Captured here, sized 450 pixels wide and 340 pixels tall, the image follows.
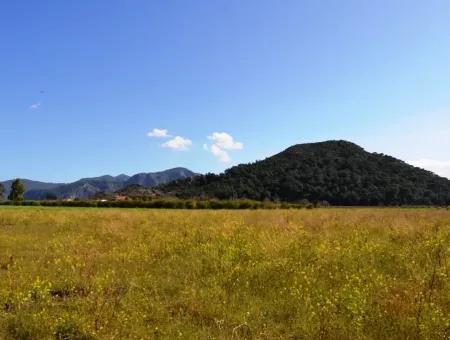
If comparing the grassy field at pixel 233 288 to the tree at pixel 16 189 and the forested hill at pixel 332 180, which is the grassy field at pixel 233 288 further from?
the tree at pixel 16 189

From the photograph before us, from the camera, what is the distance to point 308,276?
9219 mm

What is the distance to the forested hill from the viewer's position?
99938mm

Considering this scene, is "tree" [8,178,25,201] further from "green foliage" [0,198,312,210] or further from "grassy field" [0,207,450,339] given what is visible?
"grassy field" [0,207,450,339]

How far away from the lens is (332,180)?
10988 centimetres

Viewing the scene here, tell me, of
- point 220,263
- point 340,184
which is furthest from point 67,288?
point 340,184

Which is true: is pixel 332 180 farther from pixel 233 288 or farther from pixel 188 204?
pixel 233 288

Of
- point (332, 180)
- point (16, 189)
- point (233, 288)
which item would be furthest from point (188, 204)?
point (233, 288)

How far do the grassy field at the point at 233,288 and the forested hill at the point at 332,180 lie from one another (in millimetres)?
89598

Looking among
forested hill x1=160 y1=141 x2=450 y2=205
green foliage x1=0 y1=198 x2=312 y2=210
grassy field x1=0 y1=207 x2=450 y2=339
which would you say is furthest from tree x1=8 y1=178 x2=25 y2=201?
grassy field x1=0 y1=207 x2=450 y2=339

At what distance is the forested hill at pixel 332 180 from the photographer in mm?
99938

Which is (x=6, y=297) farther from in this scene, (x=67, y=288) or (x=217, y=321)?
(x=217, y=321)

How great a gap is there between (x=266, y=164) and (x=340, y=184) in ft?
122

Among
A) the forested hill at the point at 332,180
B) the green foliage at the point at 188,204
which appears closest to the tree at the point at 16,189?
the green foliage at the point at 188,204

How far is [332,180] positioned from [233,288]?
104139mm
